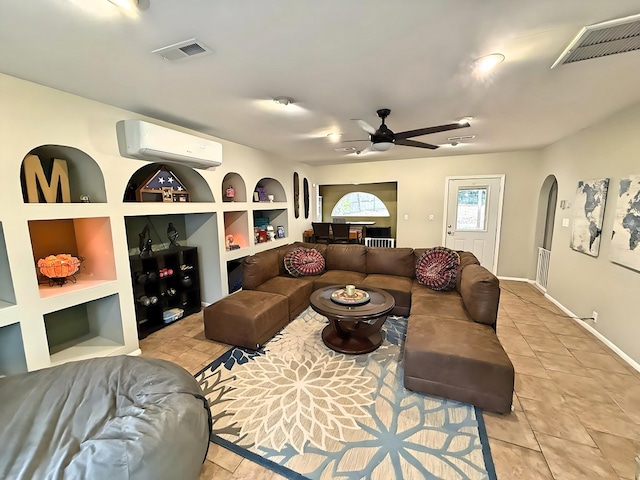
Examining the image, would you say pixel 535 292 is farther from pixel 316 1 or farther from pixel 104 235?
pixel 104 235

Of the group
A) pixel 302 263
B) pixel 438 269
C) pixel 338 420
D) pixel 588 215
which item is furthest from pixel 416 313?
pixel 588 215

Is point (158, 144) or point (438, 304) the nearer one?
point (158, 144)

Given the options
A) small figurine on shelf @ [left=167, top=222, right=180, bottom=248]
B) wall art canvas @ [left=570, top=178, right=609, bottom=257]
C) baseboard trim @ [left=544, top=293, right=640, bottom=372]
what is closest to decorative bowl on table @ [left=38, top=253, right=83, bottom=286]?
small figurine on shelf @ [left=167, top=222, right=180, bottom=248]

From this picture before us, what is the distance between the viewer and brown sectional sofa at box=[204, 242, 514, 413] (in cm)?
201

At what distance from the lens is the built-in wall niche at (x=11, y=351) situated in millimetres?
2057

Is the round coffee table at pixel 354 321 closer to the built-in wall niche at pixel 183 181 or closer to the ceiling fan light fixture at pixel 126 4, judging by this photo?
the built-in wall niche at pixel 183 181

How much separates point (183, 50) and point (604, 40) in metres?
2.40

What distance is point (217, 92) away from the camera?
222 centimetres

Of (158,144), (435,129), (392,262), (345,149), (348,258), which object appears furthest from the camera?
(345,149)

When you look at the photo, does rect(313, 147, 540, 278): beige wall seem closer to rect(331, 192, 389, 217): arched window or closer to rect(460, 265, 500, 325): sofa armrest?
rect(331, 192, 389, 217): arched window

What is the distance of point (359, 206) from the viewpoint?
7.74 metres

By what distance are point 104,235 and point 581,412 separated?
4256 millimetres

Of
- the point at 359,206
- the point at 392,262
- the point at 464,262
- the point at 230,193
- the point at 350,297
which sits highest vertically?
the point at 230,193

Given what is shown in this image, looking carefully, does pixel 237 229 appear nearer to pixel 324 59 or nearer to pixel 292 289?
pixel 292 289
